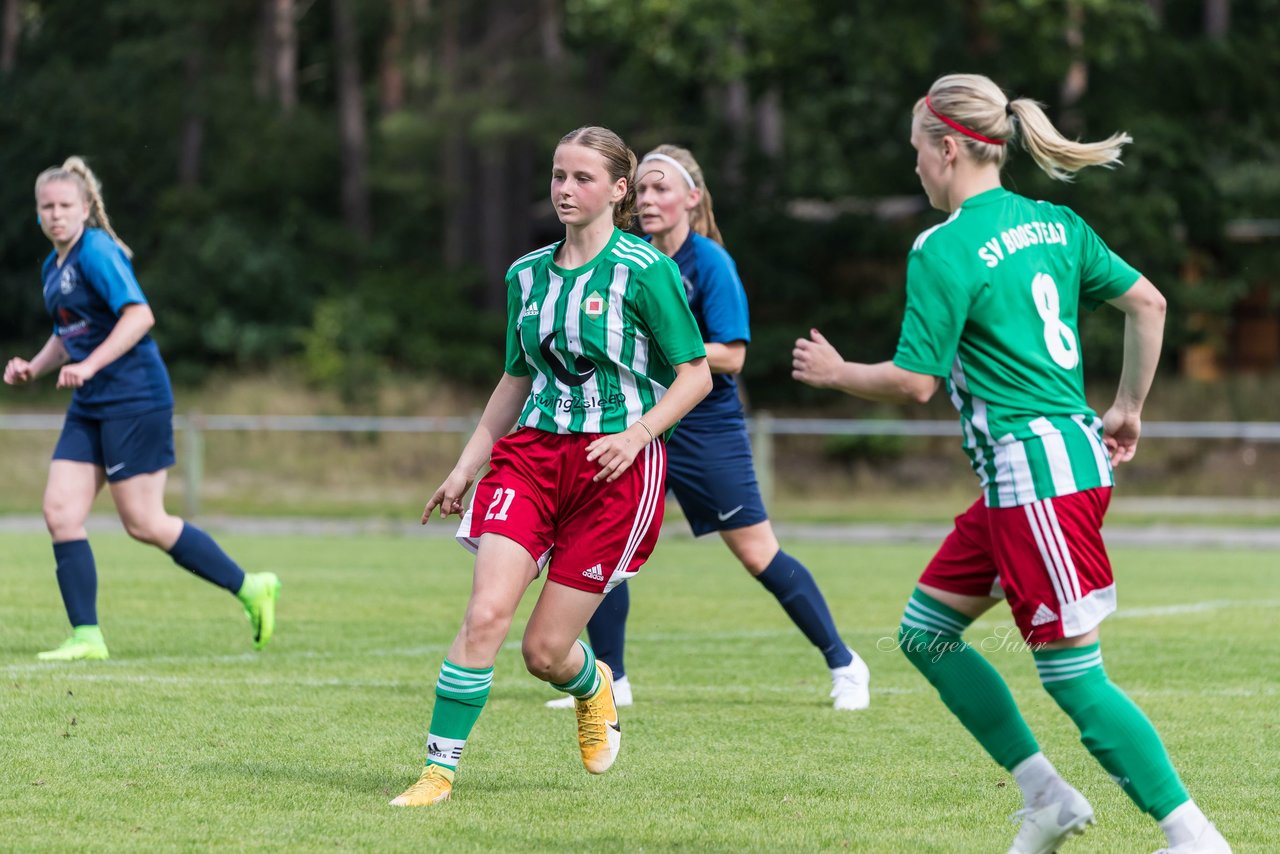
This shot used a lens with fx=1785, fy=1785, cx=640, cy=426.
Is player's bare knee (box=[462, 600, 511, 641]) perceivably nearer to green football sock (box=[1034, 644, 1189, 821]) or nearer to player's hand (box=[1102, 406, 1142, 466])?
green football sock (box=[1034, 644, 1189, 821])

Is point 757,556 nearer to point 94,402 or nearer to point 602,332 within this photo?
point 602,332

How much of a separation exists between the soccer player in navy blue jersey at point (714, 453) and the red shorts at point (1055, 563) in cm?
274

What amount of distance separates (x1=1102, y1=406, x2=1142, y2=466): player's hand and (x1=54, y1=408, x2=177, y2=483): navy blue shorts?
15.7ft

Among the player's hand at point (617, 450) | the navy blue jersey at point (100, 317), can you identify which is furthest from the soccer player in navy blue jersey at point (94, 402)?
the player's hand at point (617, 450)

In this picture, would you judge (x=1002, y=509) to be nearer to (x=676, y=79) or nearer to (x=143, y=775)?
(x=143, y=775)

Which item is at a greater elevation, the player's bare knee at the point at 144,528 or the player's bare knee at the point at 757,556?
the player's bare knee at the point at 757,556

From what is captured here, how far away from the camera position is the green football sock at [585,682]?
17.8 ft

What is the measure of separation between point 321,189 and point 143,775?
36489 millimetres

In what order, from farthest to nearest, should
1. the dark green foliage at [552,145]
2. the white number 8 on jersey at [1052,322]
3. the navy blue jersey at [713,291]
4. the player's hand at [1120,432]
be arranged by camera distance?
the dark green foliage at [552,145], the navy blue jersey at [713,291], the player's hand at [1120,432], the white number 8 on jersey at [1052,322]

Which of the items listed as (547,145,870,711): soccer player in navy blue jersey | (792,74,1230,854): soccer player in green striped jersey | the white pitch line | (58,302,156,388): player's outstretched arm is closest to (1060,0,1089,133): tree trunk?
the white pitch line

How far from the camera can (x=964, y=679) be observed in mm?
4559

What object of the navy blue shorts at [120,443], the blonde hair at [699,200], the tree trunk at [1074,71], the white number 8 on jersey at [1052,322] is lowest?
the tree trunk at [1074,71]

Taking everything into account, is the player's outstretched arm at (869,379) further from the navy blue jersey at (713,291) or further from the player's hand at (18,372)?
the player's hand at (18,372)

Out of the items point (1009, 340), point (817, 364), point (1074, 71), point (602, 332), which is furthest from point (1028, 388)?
point (1074, 71)
